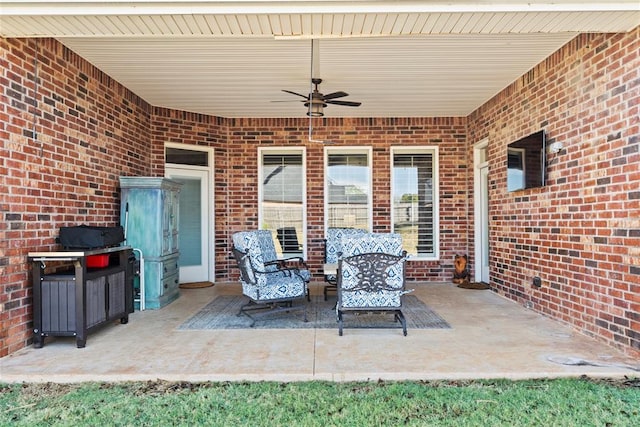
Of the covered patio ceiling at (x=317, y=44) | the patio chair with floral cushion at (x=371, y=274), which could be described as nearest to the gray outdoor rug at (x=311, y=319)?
the patio chair with floral cushion at (x=371, y=274)

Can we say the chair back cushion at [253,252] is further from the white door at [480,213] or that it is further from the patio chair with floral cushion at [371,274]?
the white door at [480,213]

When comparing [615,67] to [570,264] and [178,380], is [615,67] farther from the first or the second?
[178,380]

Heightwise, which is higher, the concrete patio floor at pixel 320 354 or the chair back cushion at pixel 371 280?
the chair back cushion at pixel 371 280

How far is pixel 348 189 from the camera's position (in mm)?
7969

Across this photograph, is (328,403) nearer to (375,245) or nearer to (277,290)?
(375,245)

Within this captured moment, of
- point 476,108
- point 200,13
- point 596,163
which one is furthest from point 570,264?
point 200,13

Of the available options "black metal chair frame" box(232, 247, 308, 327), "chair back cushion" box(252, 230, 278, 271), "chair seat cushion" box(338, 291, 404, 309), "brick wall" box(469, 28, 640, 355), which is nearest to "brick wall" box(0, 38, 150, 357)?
"black metal chair frame" box(232, 247, 308, 327)

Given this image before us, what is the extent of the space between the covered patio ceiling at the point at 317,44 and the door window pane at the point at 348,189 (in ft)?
2.68

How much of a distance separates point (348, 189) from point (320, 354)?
4634mm

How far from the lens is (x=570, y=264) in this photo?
14.9 feet

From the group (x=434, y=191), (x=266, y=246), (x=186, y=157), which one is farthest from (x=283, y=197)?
(x=434, y=191)

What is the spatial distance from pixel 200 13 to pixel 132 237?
134 inches

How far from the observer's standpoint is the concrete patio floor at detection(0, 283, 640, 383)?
320cm

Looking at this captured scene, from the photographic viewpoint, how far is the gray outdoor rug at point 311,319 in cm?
463
